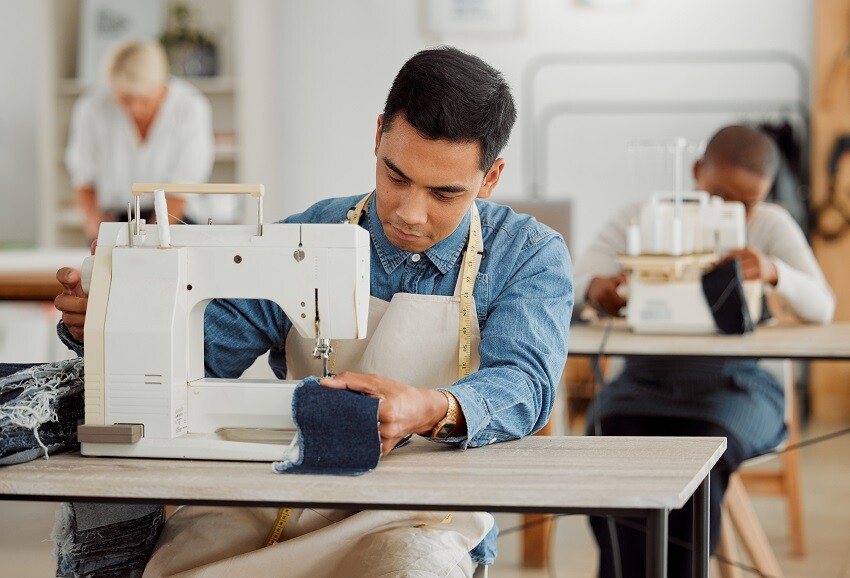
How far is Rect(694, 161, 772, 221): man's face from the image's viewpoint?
3.12 meters

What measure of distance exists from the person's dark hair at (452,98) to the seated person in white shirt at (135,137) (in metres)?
3.37

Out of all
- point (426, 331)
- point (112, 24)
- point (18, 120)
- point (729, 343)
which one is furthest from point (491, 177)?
point (18, 120)

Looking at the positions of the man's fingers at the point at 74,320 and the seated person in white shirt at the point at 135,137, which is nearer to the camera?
the man's fingers at the point at 74,320

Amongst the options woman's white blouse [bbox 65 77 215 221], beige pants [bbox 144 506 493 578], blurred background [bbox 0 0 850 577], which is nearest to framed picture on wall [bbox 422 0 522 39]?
blurred background [bbox 0 0 850 577]

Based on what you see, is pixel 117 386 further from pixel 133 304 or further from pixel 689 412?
pixel 689 412

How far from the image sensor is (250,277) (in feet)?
5.03

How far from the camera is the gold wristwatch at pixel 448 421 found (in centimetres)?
150

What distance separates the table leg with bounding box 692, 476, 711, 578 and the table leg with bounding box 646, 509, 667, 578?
0.79ft

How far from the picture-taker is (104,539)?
1.61 meters

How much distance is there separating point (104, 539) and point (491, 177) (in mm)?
752

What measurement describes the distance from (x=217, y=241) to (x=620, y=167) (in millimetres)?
4460

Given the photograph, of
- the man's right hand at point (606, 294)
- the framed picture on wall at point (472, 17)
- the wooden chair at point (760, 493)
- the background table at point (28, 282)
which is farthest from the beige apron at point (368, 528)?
the framed picture on wall at point (472, 17)

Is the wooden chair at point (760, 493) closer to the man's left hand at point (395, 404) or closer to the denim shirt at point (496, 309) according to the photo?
the denim shirt at point (496, 309)

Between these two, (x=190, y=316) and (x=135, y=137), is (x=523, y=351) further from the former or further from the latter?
(x=135, y=137)
